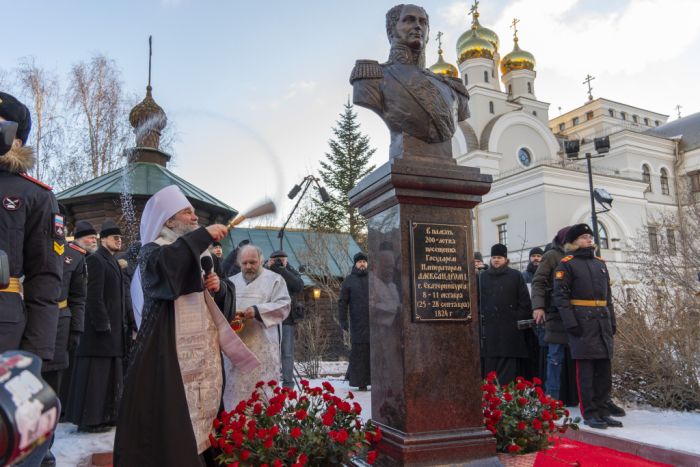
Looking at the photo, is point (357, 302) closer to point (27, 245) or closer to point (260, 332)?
point (260, 332)

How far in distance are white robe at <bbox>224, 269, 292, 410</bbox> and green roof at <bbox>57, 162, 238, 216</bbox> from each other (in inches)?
363

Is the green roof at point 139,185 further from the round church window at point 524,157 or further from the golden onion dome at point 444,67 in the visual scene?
the golden onion dome at point 444,67

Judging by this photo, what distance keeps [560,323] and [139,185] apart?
11.2 metres

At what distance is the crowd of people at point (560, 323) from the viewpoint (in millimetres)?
5672

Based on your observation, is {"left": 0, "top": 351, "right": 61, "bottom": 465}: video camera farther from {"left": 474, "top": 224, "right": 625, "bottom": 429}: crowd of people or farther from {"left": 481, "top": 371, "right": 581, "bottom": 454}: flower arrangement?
{"left": 474, "top": 224, "right": 625, "bottom": 429}: crowd of people

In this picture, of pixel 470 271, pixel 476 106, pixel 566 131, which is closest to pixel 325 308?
pixel 470 271

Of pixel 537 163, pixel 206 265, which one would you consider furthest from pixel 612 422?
pixel 537 163

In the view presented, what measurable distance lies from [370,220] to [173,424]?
205 centimetres

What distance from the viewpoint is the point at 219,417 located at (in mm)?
3697

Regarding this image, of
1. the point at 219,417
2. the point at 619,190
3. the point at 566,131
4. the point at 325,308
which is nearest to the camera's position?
the point at 219,417

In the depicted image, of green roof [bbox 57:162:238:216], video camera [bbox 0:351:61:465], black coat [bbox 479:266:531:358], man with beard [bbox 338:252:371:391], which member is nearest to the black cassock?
video camera [bbox 0:351:61:465]

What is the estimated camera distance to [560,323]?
251 inches

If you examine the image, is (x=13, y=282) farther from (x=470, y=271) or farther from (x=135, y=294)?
(x=470, y=271)

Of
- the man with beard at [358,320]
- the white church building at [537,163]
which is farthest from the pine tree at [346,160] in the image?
the man with beard at [358,320]
